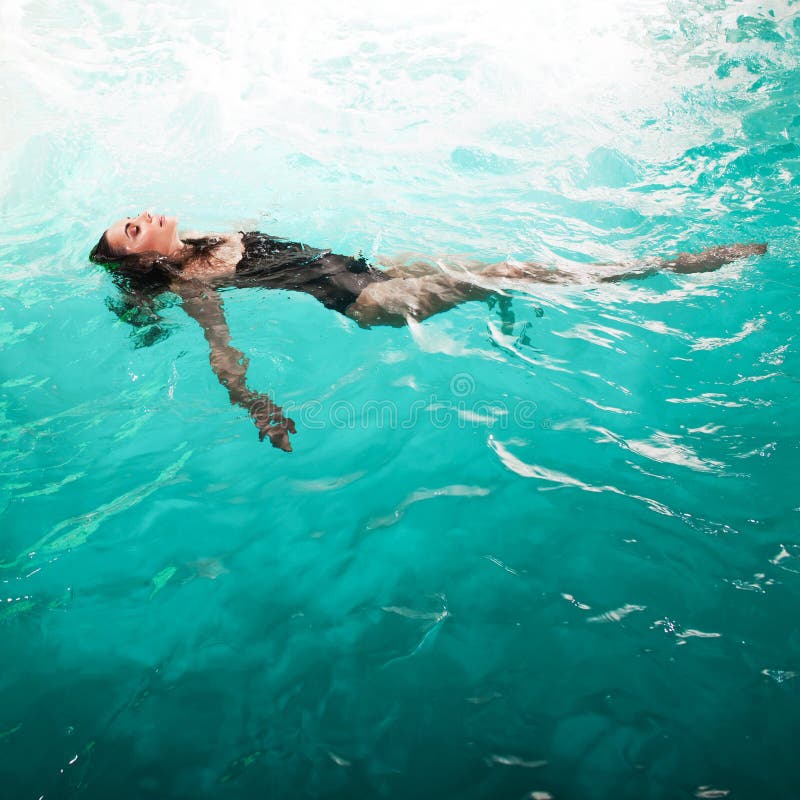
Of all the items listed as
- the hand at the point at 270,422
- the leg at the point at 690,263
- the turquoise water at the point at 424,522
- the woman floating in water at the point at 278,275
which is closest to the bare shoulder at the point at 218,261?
the woman floating in water at the point at 278,275

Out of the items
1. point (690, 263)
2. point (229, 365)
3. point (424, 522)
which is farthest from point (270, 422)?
point (690, 263)

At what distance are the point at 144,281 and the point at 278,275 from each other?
3.60 feet

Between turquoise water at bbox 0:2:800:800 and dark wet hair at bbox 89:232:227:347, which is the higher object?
dark wet hair at bbox 89:232:227:347

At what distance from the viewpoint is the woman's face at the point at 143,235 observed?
134 inches

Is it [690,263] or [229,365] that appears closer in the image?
[229,365]

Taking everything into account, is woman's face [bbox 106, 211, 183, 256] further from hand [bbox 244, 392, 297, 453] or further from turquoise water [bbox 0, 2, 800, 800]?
hand [bbox 244, 392, 297, 453]

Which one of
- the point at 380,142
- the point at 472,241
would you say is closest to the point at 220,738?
the point at 472,241

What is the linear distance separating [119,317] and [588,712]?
4.76m

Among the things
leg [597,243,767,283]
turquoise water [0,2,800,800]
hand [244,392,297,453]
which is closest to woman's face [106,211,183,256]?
turquoise water [0,2,800,800]

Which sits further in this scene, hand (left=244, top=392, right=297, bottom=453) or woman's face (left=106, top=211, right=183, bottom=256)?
woman's face (left=106, top=211, right=183, bottom=256)

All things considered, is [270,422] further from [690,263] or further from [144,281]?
[690,263]

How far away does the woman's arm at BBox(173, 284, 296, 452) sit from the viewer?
9.19 ft

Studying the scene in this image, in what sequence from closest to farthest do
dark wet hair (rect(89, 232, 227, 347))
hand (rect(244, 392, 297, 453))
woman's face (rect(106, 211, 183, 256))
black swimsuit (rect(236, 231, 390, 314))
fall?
1. hand (rect(244, 392, 297, 453))
2. woman's face (rect(106, 211, 183, 256))
3. dark wet hair (rect(89, 232, 227, 347))
4. black swimsuit (rect(236, 231, 390, 314))

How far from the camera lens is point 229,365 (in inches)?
133
